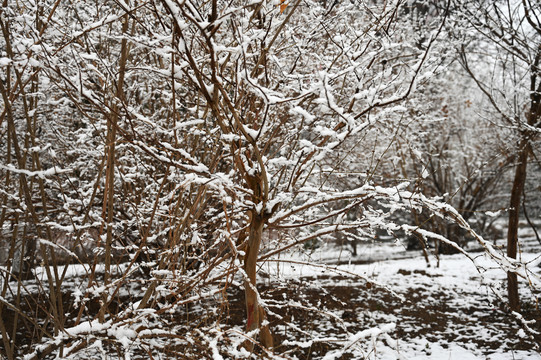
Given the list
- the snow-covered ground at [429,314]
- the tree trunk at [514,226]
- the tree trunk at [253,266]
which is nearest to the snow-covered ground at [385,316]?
the snow-covered ground at [429,314]

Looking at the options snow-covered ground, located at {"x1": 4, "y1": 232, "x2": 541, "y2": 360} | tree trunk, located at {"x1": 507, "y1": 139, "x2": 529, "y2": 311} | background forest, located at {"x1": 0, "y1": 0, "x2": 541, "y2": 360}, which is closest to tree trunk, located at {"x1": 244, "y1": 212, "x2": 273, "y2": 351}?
background forest, located at {"x1": 0, "y1": 0, "x2": 541, "y2": 360}

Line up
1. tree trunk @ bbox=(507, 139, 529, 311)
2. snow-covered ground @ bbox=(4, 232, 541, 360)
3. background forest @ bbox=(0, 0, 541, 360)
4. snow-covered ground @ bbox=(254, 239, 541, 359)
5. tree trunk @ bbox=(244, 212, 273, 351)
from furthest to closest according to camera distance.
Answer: tree trunk @ bbox=(507, 139, 529, 311), snow-covered ground @ bbox=(254, 239, 541, 359), snow-covered ground @ bbox=(4, 232, 541, 360), tree trunk @ bbox=(244, 212, 273, 351), background forest @ bbox=(0, 0, 541, 360)

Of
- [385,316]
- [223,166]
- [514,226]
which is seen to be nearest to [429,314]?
[385,316]

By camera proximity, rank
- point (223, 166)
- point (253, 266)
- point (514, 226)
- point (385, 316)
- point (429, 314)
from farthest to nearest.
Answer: point (429, 314) < point (385, 316) < point (514, 226) < point (223, 166) < point (253, 266)

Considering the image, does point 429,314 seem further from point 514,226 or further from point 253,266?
point 253,266

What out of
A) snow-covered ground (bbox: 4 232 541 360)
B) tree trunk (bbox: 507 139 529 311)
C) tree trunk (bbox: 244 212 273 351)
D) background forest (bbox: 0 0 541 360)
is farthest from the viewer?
tree trunk (bbox: 507 139 529 311)

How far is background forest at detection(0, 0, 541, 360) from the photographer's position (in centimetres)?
211

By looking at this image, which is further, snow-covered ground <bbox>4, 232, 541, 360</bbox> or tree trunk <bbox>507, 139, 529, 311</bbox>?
tree trunk <bbox>507, 139, 529, 311</bbox>

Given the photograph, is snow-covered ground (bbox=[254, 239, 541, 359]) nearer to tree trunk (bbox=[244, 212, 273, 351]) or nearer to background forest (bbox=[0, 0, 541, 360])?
background forest (bbox=[0, 0, 541, 360])

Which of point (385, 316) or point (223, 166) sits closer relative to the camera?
point (223, 166)

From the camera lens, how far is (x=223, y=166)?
499 cm

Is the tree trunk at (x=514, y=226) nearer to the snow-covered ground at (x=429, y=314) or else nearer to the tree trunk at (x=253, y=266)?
the snow-covered ground at (x=429, y=314)

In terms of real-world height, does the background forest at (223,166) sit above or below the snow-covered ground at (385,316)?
above

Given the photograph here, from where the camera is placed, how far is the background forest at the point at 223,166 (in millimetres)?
2115
